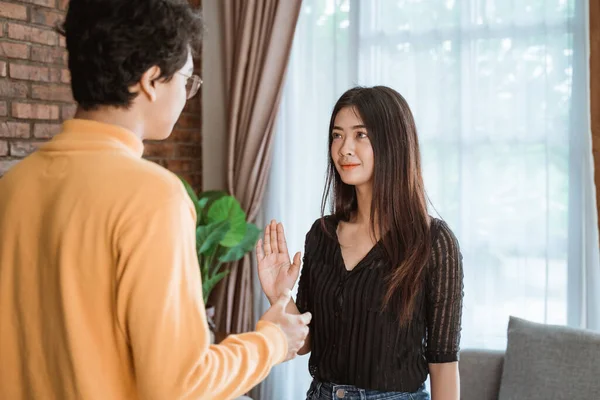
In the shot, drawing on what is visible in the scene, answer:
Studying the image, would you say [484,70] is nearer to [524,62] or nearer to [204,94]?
[524,62]

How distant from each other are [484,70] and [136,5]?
7.82 feet

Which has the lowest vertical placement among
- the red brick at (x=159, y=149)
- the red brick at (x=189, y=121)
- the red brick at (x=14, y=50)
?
the red brick at (x=159, y=149)

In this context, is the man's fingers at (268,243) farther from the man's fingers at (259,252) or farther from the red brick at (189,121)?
the red brick at (189,121)

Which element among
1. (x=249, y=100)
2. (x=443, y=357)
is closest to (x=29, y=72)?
(x=249, y=100)

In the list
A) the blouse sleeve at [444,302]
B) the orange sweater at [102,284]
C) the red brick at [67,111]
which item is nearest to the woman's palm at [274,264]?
the blouse sleeve at [444,302]

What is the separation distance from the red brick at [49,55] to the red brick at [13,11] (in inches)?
5.6

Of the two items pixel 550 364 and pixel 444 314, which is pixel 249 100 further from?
pixel 444 314

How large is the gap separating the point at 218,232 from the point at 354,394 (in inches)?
68.5

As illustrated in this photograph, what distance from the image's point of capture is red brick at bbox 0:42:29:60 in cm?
294

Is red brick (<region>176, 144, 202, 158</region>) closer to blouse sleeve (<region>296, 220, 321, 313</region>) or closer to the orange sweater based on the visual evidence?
blouse sleeve (<region>296, 220, 321, 313</region>)

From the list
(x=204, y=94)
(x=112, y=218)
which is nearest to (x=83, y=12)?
(x=112, y=218)

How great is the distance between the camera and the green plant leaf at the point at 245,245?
3.64 metres

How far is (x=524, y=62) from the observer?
10.3 ft

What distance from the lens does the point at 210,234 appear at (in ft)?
11.3
